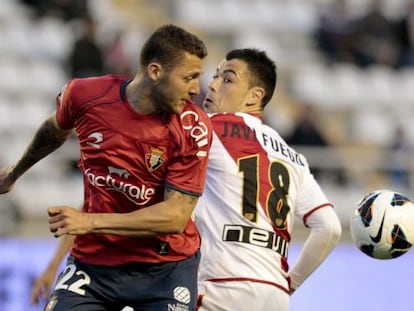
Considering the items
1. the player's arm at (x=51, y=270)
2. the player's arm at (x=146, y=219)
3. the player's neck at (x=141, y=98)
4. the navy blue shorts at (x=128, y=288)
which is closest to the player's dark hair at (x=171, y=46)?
the player's neck at (x=141, y=98)

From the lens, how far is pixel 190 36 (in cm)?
582

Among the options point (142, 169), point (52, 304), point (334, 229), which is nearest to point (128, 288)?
point (52, 304)

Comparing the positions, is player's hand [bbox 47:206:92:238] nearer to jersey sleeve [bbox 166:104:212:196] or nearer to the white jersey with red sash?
jersey sleeve [bbox 166:104:212:196]

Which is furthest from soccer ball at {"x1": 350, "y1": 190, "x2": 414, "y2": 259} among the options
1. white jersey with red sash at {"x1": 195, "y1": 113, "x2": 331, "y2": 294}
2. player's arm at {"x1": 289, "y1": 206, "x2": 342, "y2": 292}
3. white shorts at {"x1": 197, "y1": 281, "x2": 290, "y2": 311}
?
white shorts at {"x1": 197, "y1": 281, "x2": 290, "y2": 311}

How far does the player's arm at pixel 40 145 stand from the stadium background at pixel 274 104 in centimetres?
352

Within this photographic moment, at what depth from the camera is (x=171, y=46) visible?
579cm

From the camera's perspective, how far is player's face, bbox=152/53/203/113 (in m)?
5.76

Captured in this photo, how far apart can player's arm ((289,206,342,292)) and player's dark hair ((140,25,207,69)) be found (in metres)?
1.33

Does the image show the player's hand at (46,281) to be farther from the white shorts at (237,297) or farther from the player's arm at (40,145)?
the white shorts at (237,297)

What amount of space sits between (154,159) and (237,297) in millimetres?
976

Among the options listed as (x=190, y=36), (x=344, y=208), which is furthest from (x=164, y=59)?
(x=344, y=208)

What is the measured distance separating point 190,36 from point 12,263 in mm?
4443

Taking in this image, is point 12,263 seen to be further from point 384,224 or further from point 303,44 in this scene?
point 303,44

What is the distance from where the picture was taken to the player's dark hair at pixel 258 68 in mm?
6900
